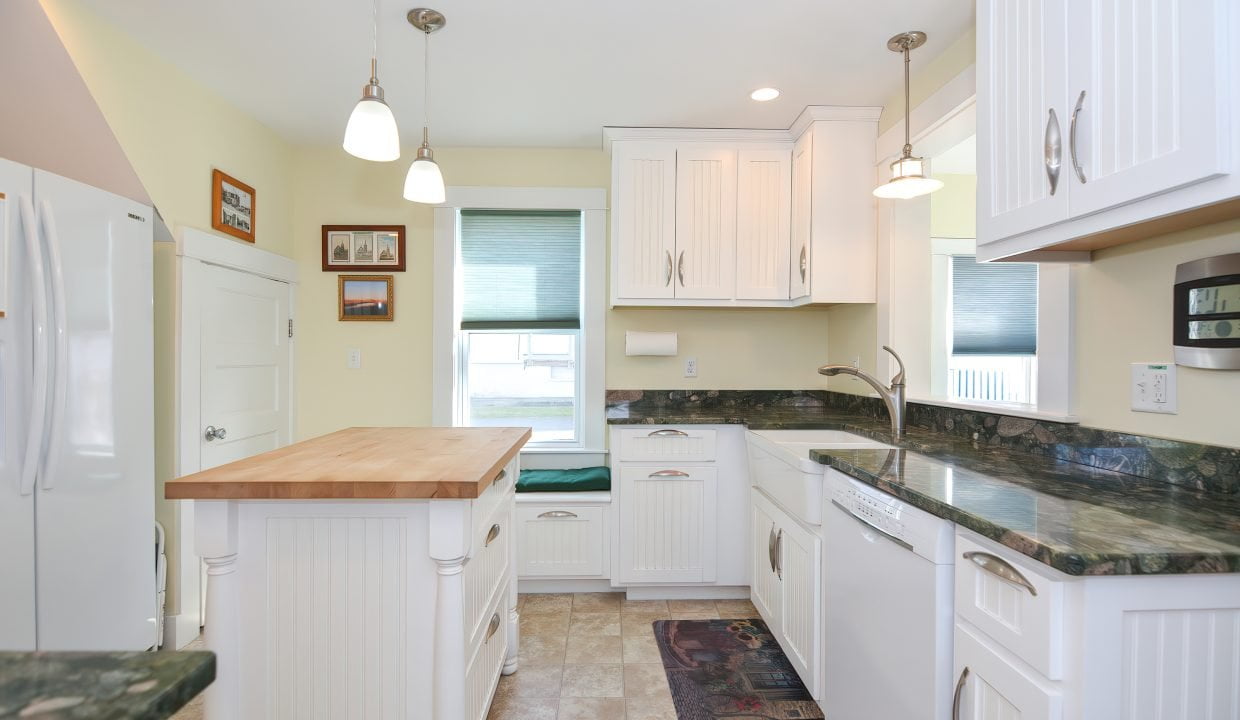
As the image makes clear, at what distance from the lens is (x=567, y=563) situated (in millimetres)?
3049

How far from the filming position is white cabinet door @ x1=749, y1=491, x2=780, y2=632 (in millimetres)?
2414

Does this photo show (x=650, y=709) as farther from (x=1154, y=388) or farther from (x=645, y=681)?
(x=1154, y=388)

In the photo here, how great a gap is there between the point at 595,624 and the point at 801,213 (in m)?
2.26

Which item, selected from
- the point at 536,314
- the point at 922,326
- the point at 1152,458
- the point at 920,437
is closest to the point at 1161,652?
the point at 1152,458

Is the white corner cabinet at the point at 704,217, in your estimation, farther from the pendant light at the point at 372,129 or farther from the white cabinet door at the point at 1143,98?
the white cabinet door at the point at 1143,98

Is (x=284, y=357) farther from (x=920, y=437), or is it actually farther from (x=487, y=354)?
(x=920, y=437)

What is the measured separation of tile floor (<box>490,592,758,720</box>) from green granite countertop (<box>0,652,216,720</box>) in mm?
1810

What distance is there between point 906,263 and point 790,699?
1.91 meters

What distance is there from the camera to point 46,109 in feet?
6.90

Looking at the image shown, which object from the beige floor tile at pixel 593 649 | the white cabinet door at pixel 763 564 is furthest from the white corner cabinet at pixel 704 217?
the beige floor tile at pixel 593 649

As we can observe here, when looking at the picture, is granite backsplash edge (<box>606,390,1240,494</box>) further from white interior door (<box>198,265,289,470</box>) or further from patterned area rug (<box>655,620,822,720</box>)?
white interior door (<box>198,265,289,470</box>)

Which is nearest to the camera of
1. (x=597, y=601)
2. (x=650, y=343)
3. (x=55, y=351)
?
(x=55, y=351)

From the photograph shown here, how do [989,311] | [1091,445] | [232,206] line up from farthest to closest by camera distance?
[989,311] → [232,206] → [1091,445]

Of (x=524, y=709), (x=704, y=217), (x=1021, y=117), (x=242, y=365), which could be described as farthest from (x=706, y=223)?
(x=242, y=365)
